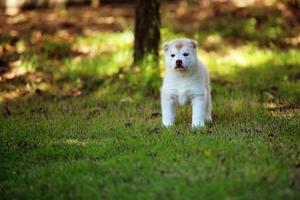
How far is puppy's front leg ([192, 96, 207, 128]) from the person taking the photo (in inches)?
306

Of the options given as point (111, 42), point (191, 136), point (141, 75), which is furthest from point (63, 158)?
point (111, 42)

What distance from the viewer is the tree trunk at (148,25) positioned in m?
11.3

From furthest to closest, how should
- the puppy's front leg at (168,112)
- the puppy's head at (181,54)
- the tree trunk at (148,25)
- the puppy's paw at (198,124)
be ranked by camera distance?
the tree trunk at (148,25) → the puppy's front leg at (168,112) → the puppy's head at (181,54) → the puppy's paw at (198,124)

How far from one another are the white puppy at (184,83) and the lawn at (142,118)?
23 cm

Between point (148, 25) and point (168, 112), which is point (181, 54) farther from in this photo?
point (148, 25)

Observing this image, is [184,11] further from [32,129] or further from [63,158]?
[63,158]

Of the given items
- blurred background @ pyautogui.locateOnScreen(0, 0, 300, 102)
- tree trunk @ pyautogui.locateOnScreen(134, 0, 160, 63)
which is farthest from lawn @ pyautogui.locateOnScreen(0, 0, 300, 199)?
tree trunk @ pyautogui.locateOnScreen(134, 0, 160, 63)

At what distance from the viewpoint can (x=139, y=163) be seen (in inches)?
233

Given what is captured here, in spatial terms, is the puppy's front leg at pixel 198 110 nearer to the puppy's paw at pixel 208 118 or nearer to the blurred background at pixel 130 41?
the puppy's paw at pixel 208 118

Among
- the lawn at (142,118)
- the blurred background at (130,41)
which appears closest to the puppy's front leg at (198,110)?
the lawn at (142,118)

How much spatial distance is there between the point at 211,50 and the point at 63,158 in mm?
7402

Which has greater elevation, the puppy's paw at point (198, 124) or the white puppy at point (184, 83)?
the white puppy at point (184, 83)

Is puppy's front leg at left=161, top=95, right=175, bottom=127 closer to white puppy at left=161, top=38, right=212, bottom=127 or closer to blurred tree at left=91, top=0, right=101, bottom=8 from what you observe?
white puppy at left=161, top=38, right=212, bottom=127

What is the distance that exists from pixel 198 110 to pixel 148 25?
3921mm
